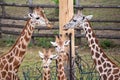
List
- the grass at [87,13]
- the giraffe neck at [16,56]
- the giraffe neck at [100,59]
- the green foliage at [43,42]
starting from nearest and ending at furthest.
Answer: the giraffe neck at [100,59], the giraffe neck at [16,56], the grass at [87,13], the green foliage at [43,42]

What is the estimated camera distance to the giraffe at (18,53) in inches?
151

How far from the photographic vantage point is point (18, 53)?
3.96 metres

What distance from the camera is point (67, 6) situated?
13.2 feet

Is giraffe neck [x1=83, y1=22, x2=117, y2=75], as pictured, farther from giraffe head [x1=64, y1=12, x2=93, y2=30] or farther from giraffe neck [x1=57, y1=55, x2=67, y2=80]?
giraffe neck [x1=57, y1=55, x2=67, y2=80]

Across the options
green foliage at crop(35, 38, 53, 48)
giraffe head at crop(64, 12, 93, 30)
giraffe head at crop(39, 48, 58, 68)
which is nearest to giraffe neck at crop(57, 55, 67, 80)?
giraffe head at crop(39, 48, 58, 68)

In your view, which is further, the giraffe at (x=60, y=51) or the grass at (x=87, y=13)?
the grass at (x=87, y=13)

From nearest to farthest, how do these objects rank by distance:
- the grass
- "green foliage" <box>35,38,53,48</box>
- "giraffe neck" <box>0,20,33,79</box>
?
"giraffe neck" <box>0,20,33,79</box> < the grass < "green foliage" <box>35,38,53,48</box>

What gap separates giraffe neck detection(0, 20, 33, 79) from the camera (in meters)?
3.92

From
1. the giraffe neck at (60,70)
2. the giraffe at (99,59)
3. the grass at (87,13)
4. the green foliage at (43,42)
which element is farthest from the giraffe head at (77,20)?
the green foliage at (43,42)

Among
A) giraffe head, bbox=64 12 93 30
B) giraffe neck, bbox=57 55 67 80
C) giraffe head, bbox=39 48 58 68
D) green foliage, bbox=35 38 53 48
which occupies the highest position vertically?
giraffe head, bbox=64 12 93 30

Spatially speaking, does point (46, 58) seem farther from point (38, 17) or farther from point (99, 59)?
point (99, 59)

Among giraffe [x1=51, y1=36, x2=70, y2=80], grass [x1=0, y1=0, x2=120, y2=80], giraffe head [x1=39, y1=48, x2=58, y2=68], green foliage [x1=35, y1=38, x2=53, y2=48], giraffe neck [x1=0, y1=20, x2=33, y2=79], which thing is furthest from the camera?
green foliage [x1=35, y1=38, x2=53, y2=48]

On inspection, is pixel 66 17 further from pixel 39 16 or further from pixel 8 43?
pixel 8 43

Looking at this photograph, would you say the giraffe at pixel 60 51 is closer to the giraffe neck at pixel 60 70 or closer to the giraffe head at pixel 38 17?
the giraffe neck at pixel 60 70
